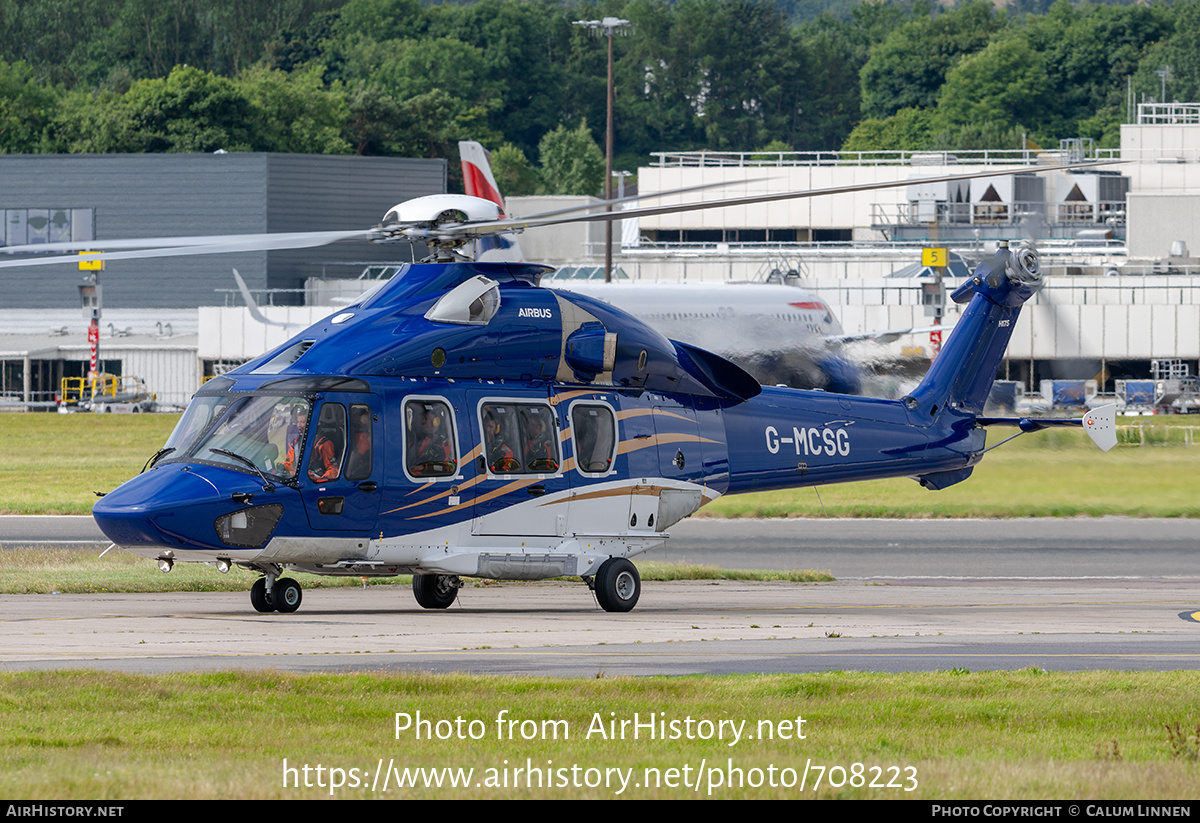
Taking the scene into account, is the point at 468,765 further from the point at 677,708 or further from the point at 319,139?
the point at 319,139

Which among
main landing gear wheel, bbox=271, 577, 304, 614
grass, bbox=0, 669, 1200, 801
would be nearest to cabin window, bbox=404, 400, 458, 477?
main landing gear wheel, bbox=271, 577, 304, 614

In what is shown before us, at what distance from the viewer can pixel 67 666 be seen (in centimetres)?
1277

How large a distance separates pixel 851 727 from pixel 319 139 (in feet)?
363

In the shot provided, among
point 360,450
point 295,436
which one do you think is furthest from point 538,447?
point 295,436

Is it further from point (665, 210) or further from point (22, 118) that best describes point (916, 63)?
point (665, 210)

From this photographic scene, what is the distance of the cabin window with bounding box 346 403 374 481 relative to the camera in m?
16.9

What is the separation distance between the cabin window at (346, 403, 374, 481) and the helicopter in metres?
0.02

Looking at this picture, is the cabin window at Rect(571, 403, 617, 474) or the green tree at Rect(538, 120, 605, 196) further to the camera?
the green tree at Rect(538, 120, 605, 196)

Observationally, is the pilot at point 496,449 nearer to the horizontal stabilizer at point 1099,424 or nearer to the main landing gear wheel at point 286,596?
the main landing gear wheel at point 286,596

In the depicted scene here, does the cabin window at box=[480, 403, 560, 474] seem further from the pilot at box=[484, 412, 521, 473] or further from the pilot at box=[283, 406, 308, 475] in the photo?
the pilot at box=[283, 406, 308, 475]

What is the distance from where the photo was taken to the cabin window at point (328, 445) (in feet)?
54.5

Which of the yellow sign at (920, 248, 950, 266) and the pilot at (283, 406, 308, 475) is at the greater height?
the yellow sign at (920, 248, 950, 266)

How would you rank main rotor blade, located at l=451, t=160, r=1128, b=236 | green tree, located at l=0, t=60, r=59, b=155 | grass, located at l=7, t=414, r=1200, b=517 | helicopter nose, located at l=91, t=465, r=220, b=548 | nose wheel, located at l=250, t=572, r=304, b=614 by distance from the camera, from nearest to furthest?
main rotor blade, located at l=451, t=160, r=1128, b=236, helicopter nose, located at l=91, t=465, r=220, b=548, nose wheel, located at l=250, t=572, r=304, b=614, grass, located at l=7, t=414, r=1200, b=517, green tree, located at l=0, t=60, r=59, b=155

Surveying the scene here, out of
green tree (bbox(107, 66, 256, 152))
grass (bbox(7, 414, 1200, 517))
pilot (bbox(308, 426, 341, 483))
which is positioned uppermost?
green tree (bbox(107, 66, 256, 152))
